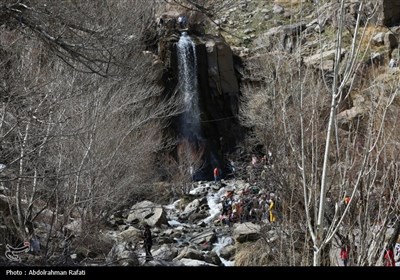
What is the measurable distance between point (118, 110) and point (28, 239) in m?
6.88

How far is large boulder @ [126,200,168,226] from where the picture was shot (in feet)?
56.3

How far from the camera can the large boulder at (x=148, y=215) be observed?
17.2 meters

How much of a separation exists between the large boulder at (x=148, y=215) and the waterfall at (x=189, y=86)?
10.1m

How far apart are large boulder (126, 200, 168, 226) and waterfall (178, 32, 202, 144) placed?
10085 mm

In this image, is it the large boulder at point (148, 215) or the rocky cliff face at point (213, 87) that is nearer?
the large boulder at point (148, 215)

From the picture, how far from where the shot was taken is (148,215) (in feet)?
58.0

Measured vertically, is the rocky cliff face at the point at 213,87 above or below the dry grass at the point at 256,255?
above

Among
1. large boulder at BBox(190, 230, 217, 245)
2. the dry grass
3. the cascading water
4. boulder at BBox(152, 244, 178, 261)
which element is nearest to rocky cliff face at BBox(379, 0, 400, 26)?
the cascading water

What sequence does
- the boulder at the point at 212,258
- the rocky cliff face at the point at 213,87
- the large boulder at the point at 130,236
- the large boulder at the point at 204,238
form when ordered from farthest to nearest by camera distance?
the rocky cliff face at the point at 213,87
the large boulder at the point at 204,238
the large boulder at the point at 130,236
the boulder at the point at 212,258

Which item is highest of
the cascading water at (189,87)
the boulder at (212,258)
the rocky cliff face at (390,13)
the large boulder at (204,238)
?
the rocky cliff face at (390,13)

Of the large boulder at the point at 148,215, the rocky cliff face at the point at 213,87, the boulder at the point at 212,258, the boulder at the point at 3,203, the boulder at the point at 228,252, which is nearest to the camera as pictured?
the boulder at the point at 3,203

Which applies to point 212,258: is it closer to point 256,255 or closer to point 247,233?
point 247,233

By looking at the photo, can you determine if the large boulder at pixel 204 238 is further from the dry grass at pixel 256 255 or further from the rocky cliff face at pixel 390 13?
the rocky cliff face at pixel 390 13

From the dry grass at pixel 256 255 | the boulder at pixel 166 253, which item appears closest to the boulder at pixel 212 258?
the boulder at pixel 166 253
